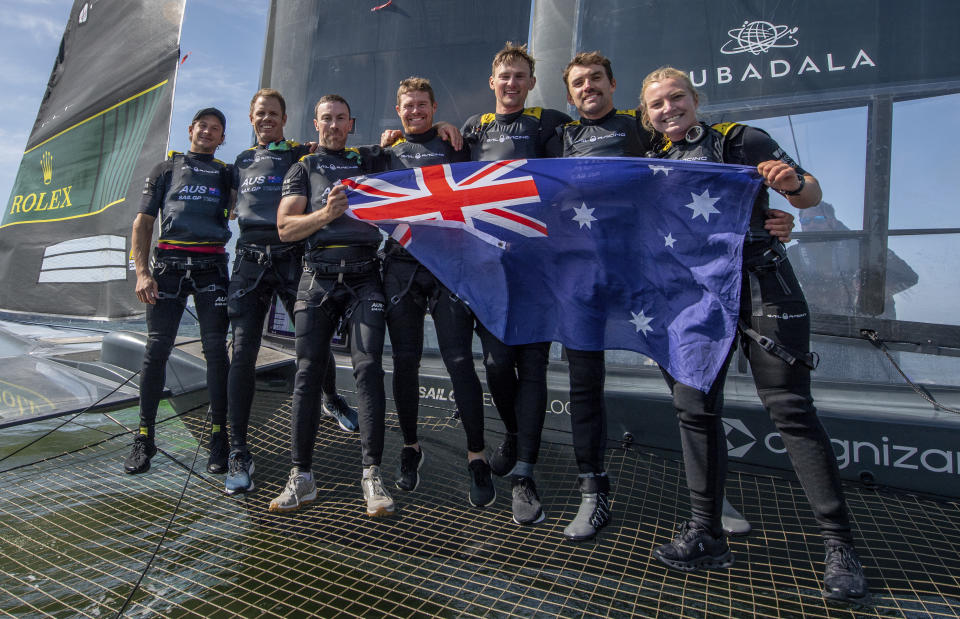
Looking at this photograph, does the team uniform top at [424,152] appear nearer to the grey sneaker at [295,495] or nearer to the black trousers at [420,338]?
the black trousers at [420,338]

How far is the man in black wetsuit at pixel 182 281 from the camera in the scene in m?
3.11

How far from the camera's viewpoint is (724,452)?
2.10 metres

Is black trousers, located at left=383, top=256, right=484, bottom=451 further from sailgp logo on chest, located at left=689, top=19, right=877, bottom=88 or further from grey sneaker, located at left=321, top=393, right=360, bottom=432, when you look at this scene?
sailgp logo on chest, located at left=689, top=19, right=877, bottom=88

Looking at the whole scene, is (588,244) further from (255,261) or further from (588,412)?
(255,261)

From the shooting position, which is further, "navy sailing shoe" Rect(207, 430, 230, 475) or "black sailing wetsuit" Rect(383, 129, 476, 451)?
"navy sailing shoe" Rect(207, 430, 230, 475)

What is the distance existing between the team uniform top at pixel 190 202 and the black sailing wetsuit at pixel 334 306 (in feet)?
2.33

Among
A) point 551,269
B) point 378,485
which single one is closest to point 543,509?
point 378,485

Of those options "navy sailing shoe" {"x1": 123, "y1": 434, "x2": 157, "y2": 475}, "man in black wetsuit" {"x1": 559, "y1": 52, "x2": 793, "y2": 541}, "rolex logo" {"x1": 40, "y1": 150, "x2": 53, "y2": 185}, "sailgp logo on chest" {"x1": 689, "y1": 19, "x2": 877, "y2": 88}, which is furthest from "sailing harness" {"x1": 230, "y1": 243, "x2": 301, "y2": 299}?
"rolex logo" {"x1": 40, "y1": 150, "x2": 53, "y2": 185}

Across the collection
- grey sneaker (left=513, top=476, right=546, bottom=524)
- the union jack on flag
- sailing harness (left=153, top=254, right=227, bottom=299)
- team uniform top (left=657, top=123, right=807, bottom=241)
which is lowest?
grey sneaker (left=513, top=476, right=546, bottom=524)

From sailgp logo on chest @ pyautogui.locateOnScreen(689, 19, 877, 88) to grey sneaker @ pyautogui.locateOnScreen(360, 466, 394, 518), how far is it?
287 cm

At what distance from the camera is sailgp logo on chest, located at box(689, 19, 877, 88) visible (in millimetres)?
3041

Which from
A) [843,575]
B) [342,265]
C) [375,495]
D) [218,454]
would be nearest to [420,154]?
[342,265]

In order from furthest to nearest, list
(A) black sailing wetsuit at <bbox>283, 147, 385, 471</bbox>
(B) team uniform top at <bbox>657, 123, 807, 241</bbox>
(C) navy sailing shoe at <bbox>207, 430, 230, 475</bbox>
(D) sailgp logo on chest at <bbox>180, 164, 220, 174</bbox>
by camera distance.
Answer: (D) sailgp logo on chest at <bbox>180, 164, 220, 174</bbox> → (C) navy sailing shoe at <bbox>207, 430, 230, 475</bbox> → (A) black sailing wetsuit at <bbox>283, 147, 385, 471</bbox> → (B) team uniform top at <bbox>657, 123, 807, 241</bbox>

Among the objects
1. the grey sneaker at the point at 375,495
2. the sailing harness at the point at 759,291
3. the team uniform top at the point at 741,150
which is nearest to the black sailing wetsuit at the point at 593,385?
the team uniform top at the point at 741,150
